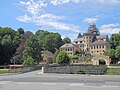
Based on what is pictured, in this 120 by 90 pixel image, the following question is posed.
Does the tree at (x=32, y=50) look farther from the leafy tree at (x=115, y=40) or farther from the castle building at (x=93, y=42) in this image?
the castle building at (x=93, y=42)

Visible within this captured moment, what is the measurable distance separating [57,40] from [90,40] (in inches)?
740

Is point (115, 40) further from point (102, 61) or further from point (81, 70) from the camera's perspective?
point (81, 70)

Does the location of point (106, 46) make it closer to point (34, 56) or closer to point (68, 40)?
point (68, 40)

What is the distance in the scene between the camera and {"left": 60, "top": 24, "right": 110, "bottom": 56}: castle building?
130m

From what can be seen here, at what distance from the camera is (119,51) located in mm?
95125

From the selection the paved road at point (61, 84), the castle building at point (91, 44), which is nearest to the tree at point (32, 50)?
the castle building at point (91, 44)

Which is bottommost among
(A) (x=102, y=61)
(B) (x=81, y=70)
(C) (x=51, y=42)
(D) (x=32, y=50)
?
(B) (x=81, y=70)

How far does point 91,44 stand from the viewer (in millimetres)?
136250

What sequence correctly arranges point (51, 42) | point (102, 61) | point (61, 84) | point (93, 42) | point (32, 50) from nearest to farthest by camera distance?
point (61, 84)
point (32, 50)
point (102, 61)
point (93, 42)
point (51, 42)

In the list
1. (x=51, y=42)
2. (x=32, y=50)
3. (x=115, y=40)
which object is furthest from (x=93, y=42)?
(x=32, y=50)

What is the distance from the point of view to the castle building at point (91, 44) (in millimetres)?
130125

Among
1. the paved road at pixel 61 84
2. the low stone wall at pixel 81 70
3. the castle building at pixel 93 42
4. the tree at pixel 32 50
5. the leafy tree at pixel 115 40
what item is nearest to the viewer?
the paved road at pixel 61 84

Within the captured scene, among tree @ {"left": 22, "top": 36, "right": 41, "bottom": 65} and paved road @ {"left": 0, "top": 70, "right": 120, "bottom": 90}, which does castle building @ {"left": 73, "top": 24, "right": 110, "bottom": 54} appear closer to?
tree @ {"left": 22, "top": 36, "right": 41, "bottom": 65}

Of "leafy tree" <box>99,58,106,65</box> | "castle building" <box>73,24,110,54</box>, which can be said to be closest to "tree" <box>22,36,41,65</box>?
"leafy tree" <box>99,58,106,65</box>
